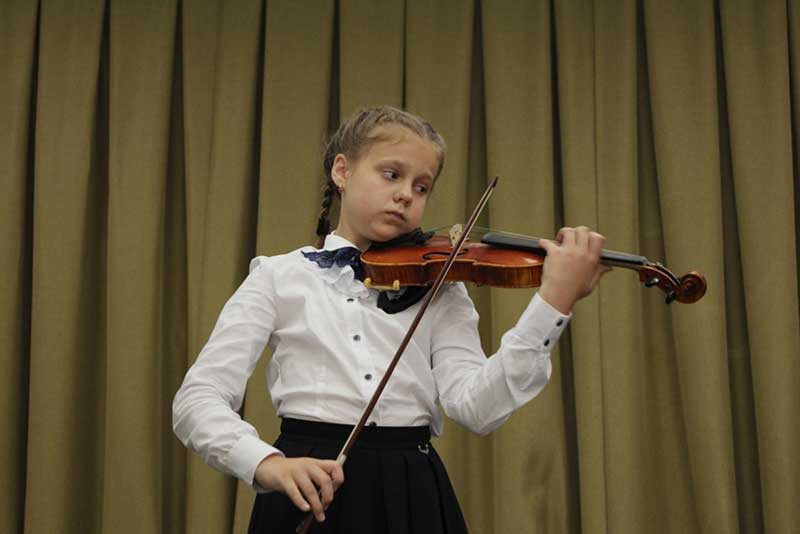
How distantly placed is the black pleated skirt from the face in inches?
12.4

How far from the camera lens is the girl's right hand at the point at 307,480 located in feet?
3.29

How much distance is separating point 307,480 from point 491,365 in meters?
0.29

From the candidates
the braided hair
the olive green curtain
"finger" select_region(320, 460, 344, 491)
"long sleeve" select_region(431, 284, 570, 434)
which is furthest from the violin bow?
the olive green curtain

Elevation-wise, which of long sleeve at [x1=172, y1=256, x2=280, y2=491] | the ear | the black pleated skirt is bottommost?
the black pleated skirt

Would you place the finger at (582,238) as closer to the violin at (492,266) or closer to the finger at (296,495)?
the violin at (492,266)

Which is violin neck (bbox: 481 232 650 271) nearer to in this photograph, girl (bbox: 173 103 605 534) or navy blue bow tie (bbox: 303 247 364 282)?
girl (bbox: 173 103 605 534)

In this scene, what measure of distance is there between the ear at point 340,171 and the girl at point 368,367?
0.05 meters

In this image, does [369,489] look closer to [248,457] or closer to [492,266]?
[248,457]

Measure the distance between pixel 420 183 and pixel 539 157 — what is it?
120 centimetres

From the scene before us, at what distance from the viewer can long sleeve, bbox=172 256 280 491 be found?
3.62 ft

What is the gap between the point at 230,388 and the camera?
1.21 meters

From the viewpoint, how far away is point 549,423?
2406mm

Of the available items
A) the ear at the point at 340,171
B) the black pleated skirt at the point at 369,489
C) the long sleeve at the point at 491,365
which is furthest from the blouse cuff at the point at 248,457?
the ear at the point at 340,171

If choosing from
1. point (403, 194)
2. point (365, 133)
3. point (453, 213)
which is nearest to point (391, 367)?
point (403, 194)
